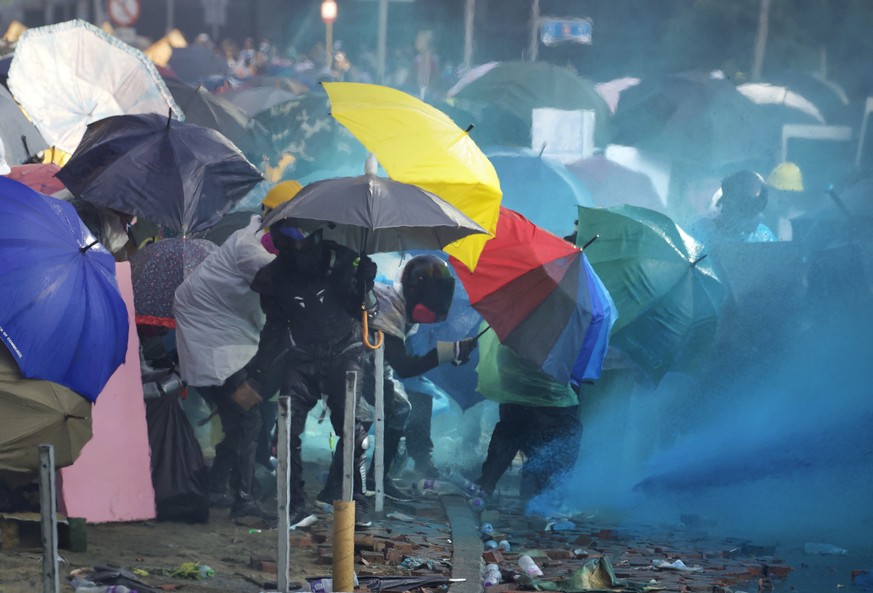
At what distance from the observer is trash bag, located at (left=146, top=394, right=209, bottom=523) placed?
8.65 meters

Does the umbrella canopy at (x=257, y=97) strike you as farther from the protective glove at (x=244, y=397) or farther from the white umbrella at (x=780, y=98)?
the protective glove at (x=244, y=397)

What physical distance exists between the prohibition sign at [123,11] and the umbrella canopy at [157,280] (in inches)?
920

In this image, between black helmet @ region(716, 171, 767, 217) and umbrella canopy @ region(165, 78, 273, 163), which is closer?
black helmet @ region(716, 171, 767, 217)

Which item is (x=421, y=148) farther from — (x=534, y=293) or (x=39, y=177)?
(x=39, y=177)

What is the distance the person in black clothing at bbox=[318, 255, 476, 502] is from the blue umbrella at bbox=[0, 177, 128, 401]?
2.30m

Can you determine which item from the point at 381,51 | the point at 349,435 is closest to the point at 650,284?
the point at 349,435

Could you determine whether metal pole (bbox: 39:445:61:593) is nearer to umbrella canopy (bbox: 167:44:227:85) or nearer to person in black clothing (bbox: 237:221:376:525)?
person in black clothing (bbox: 237:221:376:525)

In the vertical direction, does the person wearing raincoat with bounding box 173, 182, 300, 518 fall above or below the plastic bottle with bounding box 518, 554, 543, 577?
above

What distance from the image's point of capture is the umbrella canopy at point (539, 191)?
1330 centimetres

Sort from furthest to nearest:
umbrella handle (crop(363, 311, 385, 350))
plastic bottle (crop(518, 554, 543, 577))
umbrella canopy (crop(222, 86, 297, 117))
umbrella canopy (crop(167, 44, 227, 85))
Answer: umbrella canopy (crop(167, 44, 227, 85)), umbrella canopy (crop(222, 86, 297, 117)), umbrella handle (crop(363, 311, 385, 350)), plastic bottle (crop(518, 554, 543, 577))

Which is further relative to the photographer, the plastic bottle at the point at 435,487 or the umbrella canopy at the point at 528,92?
the umbrella canopy at the point at 528,92

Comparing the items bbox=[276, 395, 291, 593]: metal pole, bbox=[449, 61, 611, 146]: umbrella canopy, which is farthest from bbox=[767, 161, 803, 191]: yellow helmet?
bbox=[276, 395, 291, 593]: metal pole

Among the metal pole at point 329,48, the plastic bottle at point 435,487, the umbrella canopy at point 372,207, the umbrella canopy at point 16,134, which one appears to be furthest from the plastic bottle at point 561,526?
the metal pole at point 329,48

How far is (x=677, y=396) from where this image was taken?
11148 millimetres
